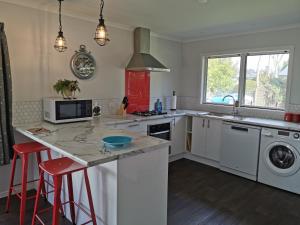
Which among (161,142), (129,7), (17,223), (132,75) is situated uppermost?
(129,7)

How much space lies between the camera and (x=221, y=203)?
283 cm

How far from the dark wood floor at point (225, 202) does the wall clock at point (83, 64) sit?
205 cm

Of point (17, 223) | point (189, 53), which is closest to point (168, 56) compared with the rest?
point (189, 53)

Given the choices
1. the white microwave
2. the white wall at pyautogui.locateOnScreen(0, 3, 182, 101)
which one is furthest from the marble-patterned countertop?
the white wall at pyautogui.locateOnScreen(0, 3, 182, 101)

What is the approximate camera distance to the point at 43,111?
3.04 m

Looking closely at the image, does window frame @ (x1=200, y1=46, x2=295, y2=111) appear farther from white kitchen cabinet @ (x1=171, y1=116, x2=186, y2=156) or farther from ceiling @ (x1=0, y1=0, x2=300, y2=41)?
white kitchen cabinet @ (x1=171, y1=116, x2=186, y2=156)

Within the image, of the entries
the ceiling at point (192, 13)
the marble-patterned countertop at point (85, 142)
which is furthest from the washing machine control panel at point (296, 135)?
the marble-patterned countertop at point (85, 142)

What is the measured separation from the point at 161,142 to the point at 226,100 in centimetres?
283

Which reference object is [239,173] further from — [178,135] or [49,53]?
[49,53]

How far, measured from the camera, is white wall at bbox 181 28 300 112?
3514 millimetres

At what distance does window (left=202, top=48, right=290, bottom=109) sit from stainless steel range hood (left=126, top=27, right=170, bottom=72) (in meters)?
1.27

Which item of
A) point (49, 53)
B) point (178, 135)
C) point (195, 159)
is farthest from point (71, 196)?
point (195, 159)

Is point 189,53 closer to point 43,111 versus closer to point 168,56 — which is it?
point 168,56

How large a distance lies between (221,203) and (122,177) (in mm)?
1670
